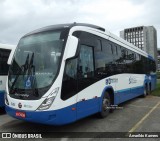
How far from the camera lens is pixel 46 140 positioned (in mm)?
6098

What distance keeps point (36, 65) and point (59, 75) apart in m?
0.79

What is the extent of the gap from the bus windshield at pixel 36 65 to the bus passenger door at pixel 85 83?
0.82 metres

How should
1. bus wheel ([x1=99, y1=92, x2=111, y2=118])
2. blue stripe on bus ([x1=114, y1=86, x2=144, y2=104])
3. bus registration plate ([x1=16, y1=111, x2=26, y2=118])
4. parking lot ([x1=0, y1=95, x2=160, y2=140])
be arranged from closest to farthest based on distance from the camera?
bus registration plate ([x1=16, y1=111, x2=26, y2=118])
parking lot ([x1=0, y1=95, x2=160, y2=140])
bus wheel ([x1=99, y1=92, x2=111, y2=118])
blue stripe on bus ([x1=114, y1=86, x2=144, y2=104])

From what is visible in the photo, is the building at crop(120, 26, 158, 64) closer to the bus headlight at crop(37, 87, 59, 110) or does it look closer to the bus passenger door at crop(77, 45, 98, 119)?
the bus passenger door at crop(77, 45, 98, 119)

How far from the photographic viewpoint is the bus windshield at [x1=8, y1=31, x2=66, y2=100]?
6.20 m

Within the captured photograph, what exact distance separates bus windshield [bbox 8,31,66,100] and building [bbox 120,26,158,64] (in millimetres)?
61979

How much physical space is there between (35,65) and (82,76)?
1381 mm

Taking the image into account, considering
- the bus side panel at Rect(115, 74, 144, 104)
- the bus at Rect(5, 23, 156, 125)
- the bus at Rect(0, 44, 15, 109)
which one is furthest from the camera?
the bus side panel at Rect(115, 74, 144, 104)

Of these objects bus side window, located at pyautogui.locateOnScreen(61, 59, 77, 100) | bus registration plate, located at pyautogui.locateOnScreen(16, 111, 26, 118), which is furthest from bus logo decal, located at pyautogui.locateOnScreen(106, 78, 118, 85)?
bus registration plate, located at pyautogui.locateOnScreen(16, 111, 26, 118)

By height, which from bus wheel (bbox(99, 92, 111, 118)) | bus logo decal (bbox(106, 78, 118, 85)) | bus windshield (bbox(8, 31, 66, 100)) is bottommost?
Answer: bus wheel (bbox(99, 92, 111, 118))

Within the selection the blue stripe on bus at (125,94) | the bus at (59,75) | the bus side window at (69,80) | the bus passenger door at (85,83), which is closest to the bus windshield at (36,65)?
the bus at (59,75)

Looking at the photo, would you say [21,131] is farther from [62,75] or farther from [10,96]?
[62,75]

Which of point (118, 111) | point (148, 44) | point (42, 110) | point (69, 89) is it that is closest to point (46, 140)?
point (42, 110)

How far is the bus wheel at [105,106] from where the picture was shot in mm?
8445
